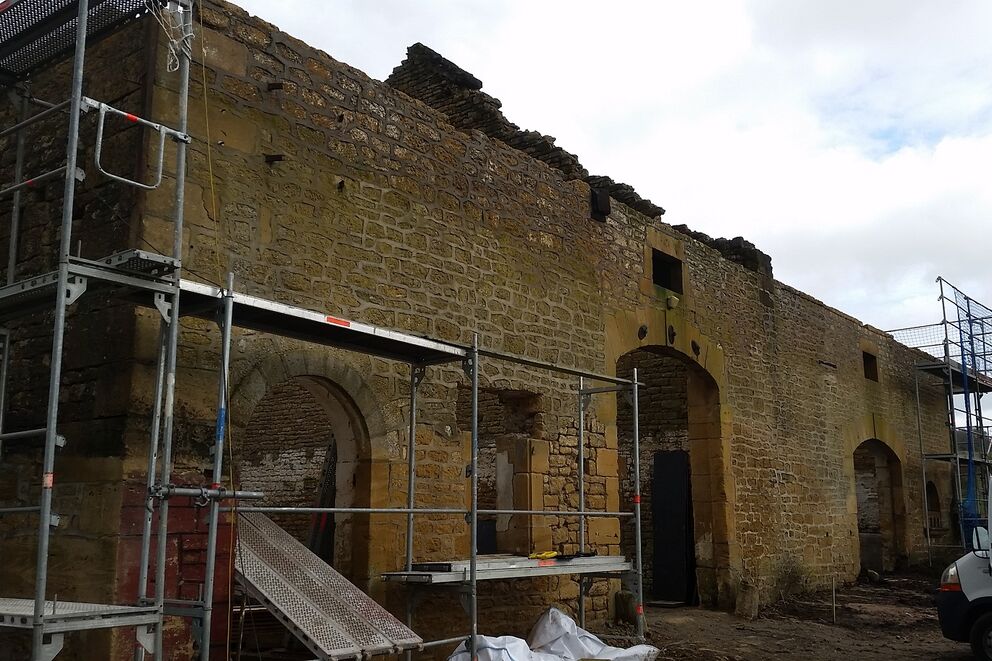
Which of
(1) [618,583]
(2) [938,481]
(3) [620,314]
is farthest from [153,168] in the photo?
(2) [938,481]

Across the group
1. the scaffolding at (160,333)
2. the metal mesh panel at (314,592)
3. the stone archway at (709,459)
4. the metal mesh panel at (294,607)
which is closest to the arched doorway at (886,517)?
the stone archway at (709,459)

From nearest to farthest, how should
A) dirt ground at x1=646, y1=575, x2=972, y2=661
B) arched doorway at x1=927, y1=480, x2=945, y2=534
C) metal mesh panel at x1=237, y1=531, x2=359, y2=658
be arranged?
metal mesh panel at x1=237, y1=531, x2=359, y2=658 → dirt ground at x1=646, y1=575, x2=972, y2=661 → arched doorway at x1=927, y1=480, x2=945, y2=534

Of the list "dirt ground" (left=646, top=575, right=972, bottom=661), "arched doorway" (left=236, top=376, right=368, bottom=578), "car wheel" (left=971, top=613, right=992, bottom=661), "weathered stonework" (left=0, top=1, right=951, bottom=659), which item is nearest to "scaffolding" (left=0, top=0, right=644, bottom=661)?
"weathered stonework" (left=0, top=1, right=951, bottom=659)

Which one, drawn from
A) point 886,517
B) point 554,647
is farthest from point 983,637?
point 886,517

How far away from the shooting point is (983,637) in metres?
7.87

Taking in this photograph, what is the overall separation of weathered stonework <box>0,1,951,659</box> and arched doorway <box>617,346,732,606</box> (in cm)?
5

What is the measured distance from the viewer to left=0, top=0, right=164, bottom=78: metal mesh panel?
5.81m

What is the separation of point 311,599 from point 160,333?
6.11 ft

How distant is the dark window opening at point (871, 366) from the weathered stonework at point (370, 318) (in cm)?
558

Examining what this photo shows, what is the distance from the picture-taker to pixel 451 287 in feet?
26.2

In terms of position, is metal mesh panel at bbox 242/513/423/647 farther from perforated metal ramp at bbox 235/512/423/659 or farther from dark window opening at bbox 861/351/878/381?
dark window opening at bbox 861/351/878/381

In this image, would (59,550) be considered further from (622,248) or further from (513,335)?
(622,248)

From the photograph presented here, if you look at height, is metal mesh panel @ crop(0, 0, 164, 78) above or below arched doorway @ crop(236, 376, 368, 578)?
above

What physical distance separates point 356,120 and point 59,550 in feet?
12.6
